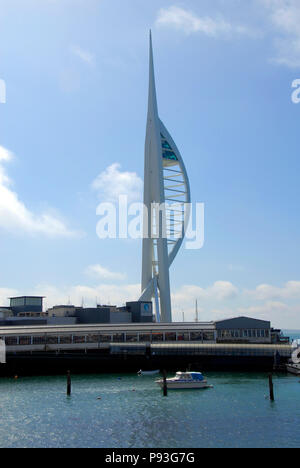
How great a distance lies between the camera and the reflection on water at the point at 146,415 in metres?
29.8

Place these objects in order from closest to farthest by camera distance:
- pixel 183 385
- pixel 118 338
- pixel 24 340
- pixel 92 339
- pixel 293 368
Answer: pixel 183 385 < pixel 293 368 < pixel 24 340 < pixel 92 339 < pixel 118 338

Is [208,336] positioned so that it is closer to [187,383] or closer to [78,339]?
[78,339]

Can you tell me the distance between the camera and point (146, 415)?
3634 centimetres

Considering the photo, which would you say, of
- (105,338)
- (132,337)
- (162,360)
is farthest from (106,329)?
(162,360)

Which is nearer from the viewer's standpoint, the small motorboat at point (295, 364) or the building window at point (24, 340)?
the small motorboat at point (295, 364)

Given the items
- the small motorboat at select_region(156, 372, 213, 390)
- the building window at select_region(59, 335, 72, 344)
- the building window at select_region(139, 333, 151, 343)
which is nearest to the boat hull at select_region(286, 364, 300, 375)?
the small motorboat at select_region(156, 372, 213, 390)

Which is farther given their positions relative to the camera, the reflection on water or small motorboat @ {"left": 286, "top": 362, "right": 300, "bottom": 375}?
small motorboat @ {"left": 286, "top": 362, "right": 300, "bottom": 375}

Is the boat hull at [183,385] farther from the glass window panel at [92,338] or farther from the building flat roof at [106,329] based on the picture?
the glass window panel at [92,338]

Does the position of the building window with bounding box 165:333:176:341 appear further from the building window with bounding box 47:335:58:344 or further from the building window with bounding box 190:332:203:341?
the building window with bounding box 47:335:58:344

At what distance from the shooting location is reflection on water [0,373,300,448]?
97.7 ft

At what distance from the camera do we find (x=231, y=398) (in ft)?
139

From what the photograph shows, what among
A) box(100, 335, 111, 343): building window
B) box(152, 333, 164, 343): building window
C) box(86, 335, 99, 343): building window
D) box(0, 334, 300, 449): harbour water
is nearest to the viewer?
box(0, 334, 300, 449): harbour water

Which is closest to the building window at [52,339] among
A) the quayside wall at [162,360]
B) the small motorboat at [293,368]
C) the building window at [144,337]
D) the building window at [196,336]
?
the quayside wall at [162,360]
